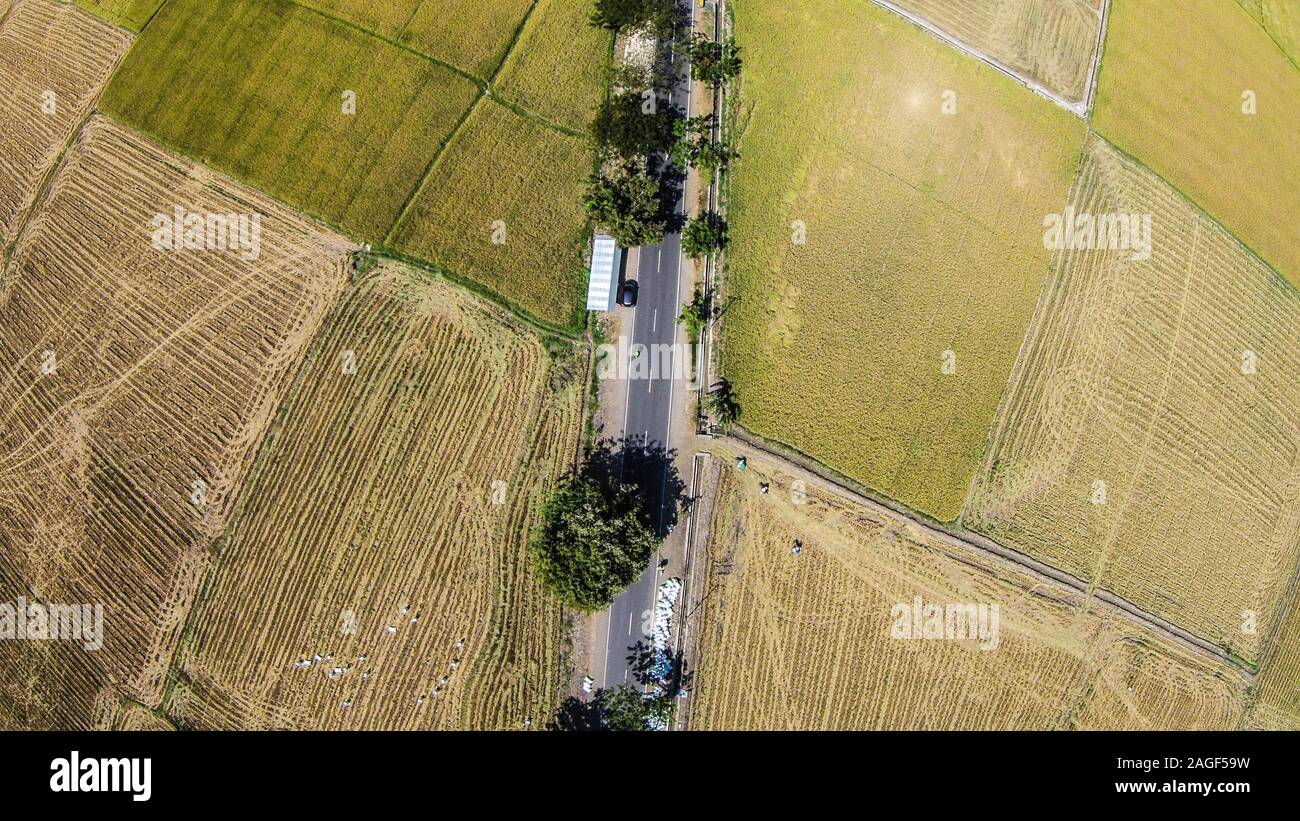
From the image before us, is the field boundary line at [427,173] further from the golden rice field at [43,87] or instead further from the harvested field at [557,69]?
the golden rice field at [43,87]

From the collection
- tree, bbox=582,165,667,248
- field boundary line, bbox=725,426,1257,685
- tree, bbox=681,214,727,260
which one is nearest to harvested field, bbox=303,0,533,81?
tree, bbox=582,165,667,248

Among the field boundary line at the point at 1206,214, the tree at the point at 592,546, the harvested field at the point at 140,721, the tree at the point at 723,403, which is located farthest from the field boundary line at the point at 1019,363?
the harvested field at the point at 140,721

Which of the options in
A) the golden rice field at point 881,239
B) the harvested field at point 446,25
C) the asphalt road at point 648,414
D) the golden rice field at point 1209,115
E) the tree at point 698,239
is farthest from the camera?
the golden rice field at point 1209,115

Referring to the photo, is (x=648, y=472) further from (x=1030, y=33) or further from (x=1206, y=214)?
(x=1206, y=214)

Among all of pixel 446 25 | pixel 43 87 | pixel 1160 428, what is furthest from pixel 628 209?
pixel 43 87

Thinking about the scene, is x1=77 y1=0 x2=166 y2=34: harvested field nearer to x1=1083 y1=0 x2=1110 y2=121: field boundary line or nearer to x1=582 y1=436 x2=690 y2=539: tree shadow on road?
x1=582 y1=436 x2=690 y2=539: tree shadow on road

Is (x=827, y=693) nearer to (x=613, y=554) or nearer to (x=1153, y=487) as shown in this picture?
(x=613, y=554)

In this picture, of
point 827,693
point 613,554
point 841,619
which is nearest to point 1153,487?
point 841,619
